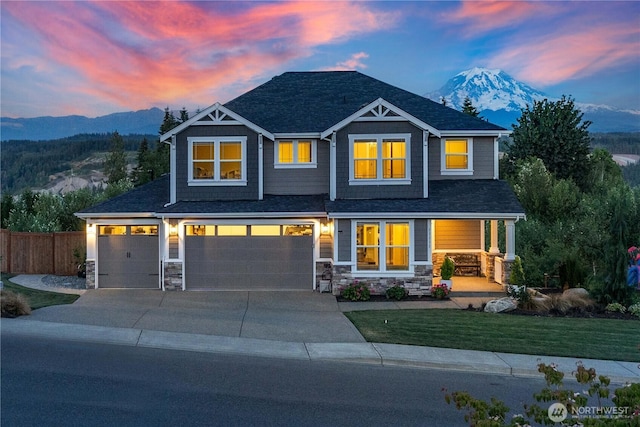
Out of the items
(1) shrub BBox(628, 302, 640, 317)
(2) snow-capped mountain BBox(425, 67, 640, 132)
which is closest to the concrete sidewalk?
(1) shrub BBox(628, 302, 640, 317)

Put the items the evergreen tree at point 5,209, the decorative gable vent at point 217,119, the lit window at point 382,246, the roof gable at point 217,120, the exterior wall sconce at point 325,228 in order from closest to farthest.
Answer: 1. the lit window at point 382,246
2. the exterior wall sconce at point 325,228
3. the roof gable at point 217,120
4. the decorative gable vent at point 217,119
5. the evergreen tree at point 5,209

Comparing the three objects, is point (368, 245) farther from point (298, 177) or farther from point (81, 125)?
point (81, 125)

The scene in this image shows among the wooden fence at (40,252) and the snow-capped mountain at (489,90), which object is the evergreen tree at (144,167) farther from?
the snow-capped mountain at (489,90)

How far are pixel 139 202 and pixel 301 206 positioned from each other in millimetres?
6392

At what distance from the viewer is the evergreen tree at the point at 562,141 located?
37125 millimetres

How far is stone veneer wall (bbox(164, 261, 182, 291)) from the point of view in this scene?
17.9m

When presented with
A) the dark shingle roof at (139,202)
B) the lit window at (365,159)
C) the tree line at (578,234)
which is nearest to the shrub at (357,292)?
the lit window at (365,159)

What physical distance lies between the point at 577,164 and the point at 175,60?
30044 millimetres

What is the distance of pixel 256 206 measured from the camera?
18.2m

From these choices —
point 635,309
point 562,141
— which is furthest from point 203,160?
point 562,141

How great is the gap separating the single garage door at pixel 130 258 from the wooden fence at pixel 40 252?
386 cm

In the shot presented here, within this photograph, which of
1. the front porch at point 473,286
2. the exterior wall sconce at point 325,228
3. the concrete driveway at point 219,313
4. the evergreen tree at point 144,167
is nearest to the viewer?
the concrete driveway at point 219,313

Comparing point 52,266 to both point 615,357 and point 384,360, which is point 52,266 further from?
point 615,357

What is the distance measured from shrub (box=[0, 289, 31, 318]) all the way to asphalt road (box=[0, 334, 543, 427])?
10.9ft
